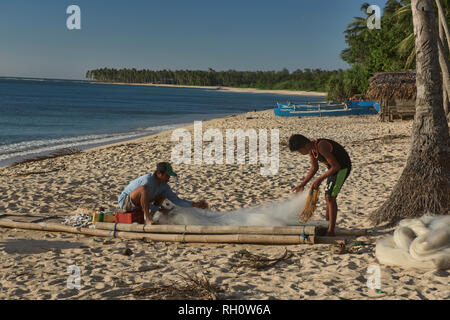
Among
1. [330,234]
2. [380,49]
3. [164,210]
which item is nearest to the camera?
[330,234]

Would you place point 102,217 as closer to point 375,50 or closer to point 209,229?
point 209,229

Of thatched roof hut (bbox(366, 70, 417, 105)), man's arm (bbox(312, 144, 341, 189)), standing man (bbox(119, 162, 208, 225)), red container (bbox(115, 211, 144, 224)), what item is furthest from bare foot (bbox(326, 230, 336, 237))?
thatched roof hut (bbox(366, 70, 417, 105))

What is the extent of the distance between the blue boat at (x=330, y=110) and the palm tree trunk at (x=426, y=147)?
2189 centimetres

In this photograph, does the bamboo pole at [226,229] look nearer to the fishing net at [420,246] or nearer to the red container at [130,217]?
the red container at [130,217]

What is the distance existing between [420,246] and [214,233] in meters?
2.31

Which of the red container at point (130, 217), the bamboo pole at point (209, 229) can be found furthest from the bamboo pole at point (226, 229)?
the red container at point (130, 217)

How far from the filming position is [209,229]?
5.32m

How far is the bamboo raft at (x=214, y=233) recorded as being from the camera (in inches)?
200

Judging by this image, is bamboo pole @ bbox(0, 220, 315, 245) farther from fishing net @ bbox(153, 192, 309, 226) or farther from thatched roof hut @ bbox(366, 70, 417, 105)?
thatched roof hut @ bbox(366, 70, 417, 105)

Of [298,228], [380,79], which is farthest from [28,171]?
[380,79]

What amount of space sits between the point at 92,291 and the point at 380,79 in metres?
19.6

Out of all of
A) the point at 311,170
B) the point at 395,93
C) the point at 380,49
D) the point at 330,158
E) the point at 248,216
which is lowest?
the point at 248,216

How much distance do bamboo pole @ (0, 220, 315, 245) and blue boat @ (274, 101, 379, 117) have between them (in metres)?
23.0

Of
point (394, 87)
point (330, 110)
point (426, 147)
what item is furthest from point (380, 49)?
point (426, 147)
